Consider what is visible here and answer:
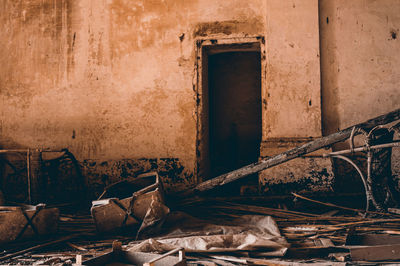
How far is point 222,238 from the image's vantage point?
10.1ft

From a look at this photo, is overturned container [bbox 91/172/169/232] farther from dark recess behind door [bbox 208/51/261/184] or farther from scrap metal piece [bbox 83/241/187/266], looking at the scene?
dark recess behind door [bbox 208/51/261/184]

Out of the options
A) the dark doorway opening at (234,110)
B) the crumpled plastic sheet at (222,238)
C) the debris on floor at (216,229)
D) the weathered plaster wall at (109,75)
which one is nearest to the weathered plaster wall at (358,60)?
the weathered plaster wall at (109,75)

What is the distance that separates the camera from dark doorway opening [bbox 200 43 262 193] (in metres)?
7.47

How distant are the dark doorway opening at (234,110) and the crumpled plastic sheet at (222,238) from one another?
3438mm

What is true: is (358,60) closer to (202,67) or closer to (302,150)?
(302,150)

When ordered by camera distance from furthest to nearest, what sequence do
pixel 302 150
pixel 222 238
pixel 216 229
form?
pixel 302 150, pixel 216 229, pixel 222 238

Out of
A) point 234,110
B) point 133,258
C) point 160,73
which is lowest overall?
point 133,258

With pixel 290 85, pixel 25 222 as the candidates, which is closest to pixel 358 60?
pixel 290 85

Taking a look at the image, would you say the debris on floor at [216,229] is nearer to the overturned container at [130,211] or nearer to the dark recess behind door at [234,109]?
the overturned container at [130,211]

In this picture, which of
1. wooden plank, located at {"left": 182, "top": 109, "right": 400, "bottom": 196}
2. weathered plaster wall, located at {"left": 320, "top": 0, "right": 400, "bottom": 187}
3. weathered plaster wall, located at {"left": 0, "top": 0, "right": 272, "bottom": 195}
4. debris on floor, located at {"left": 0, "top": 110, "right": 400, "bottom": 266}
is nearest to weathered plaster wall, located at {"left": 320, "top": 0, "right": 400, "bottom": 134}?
weathered plaster wall, located at {"left": 320, "top": 0, "right": 400, "bottom": 187}

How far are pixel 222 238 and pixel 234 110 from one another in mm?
4751

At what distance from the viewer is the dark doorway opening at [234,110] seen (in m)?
7.47

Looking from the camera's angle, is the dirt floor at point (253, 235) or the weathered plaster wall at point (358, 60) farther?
the weathered plaster wall at point (358, 60)

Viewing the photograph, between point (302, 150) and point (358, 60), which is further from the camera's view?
point (358, 60)
